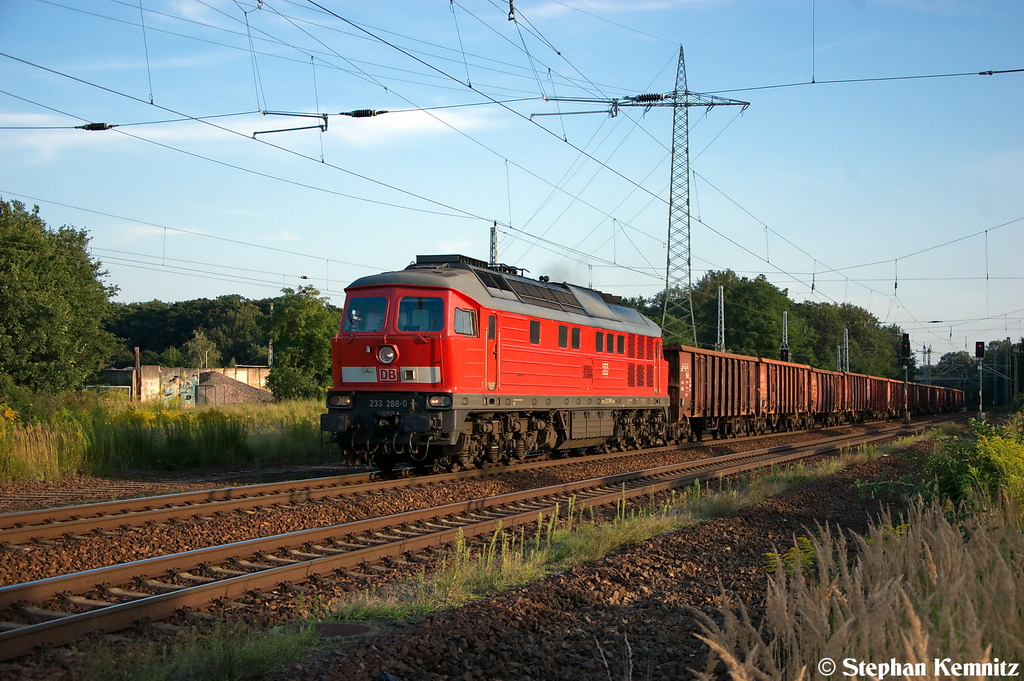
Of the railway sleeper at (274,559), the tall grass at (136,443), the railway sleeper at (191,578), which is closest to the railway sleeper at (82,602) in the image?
the railway sleeper at (191,578)

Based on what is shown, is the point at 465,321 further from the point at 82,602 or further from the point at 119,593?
the point at 82,602

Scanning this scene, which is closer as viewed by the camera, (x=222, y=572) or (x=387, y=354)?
(x=222, y=572)

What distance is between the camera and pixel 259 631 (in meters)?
6.19

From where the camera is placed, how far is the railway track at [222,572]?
6285mm

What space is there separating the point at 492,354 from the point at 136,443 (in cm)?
816

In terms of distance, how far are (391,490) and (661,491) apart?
16.5 feet

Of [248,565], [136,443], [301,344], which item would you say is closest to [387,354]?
[136,443]

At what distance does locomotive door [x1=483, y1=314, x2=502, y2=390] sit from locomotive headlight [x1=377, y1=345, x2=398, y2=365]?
6.00 feet

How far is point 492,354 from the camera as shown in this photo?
16328 millimetres

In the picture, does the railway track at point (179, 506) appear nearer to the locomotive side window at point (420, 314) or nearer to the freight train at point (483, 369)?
the freight train at point (483, 369)

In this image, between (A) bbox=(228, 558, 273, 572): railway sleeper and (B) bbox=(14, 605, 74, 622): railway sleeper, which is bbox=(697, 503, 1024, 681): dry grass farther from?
(B) bbox=(14, 605, 74, 622): railway sleeper

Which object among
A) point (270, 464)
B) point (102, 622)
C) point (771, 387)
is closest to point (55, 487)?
point (270, 464)

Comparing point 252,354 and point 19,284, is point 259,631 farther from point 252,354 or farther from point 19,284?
point 252,354

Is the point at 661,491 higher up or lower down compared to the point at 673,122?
lower down
